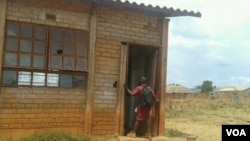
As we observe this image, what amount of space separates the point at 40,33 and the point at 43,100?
1617mm

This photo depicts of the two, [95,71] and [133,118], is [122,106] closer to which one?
[95,71]

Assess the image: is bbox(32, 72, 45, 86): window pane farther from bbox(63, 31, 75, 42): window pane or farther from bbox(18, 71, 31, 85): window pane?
bbox(63, 31, 75, 42): window pane

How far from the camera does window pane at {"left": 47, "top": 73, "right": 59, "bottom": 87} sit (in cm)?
930

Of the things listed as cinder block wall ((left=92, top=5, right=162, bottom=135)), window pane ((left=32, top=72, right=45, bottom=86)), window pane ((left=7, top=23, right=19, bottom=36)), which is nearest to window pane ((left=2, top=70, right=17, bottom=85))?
window pane ((left=32, top=72, right=45, bottom=86))

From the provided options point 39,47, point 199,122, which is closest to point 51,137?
point 39,47

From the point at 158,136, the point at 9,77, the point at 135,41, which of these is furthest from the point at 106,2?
the point at 158,136

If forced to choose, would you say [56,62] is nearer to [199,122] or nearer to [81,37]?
[81,37]

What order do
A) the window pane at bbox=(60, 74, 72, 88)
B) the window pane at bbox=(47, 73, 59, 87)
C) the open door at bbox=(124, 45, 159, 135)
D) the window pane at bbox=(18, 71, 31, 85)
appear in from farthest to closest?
the open door at bbox=(124, 45, 159, 135) < the window pane at bbox=(60, 74, 72, 88) < the window pane at bbox=(47, 73, 59, 87) < the window pane at bbox=(18, 71, 31, 85)

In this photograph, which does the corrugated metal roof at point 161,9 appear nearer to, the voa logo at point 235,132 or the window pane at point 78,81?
the window pane at point 78,81

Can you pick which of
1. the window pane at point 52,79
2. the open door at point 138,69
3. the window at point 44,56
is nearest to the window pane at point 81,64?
the window at point 44,56

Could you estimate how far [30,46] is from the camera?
9094 mm

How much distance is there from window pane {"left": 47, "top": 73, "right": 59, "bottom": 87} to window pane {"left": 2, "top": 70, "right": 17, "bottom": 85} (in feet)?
2.70

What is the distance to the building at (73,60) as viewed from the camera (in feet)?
29.2

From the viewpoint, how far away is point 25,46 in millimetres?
9031
